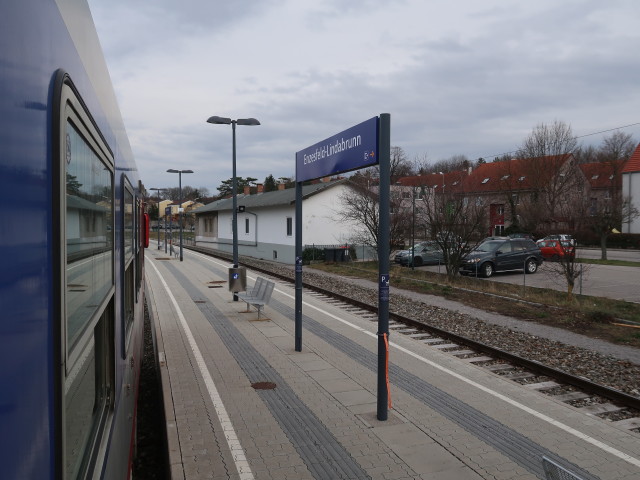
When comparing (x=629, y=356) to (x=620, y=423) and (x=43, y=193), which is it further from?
(x=43, y=193)

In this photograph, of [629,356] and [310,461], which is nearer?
[310,461]

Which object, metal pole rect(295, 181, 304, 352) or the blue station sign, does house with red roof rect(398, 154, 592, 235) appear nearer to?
metal pole rect(295, 181, 304, 352)

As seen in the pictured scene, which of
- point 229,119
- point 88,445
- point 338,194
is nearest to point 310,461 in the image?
point 88,445

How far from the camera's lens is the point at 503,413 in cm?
650

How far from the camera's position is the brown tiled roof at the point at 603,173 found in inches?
2195

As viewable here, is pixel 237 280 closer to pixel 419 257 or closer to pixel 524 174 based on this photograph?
pixel 419 257

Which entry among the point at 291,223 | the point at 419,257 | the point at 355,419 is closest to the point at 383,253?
the point at 355,419

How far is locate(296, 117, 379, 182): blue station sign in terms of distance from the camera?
6.43m

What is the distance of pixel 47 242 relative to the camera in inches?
49.1

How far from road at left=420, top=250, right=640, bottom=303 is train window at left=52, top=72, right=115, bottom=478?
624 inches

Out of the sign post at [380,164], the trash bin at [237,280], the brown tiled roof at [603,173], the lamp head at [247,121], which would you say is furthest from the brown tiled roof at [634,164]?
the sign post at [380,164]

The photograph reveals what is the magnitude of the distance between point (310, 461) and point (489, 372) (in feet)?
13.2

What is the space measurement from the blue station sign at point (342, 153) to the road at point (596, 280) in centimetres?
1023

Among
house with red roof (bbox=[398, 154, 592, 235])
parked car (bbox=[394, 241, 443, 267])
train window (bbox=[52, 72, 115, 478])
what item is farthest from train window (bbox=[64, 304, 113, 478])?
parked car (bbox=[394, 241, 443, 267])
